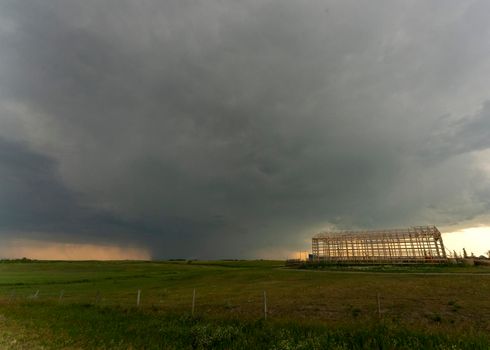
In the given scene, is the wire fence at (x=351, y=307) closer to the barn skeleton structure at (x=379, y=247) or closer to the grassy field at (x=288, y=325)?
the grassy field at (x=288, y=325)

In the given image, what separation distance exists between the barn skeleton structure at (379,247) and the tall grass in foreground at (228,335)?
87362 millimetres

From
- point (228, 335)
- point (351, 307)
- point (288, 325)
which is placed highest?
point (288, 325)

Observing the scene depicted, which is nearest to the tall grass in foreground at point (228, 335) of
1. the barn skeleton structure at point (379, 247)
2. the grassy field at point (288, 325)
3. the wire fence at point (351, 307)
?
the grassy field at point (288, 325)

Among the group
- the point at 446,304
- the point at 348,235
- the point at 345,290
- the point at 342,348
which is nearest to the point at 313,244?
the point at 348,235

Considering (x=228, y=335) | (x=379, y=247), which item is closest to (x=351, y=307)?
(x=228, y=335)

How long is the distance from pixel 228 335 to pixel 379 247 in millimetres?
98559

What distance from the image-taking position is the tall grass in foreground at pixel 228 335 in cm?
1408

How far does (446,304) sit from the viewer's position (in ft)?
92.2

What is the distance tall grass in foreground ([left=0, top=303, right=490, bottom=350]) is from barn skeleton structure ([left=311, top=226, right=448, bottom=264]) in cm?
8736

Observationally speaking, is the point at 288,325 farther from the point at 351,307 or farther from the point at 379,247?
the point at 379,247

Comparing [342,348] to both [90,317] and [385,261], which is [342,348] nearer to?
[90,317]

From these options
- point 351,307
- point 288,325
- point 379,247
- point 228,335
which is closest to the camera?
point 228,335

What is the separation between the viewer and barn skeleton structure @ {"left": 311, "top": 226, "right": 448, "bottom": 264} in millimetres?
91500

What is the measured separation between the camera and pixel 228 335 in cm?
1653
